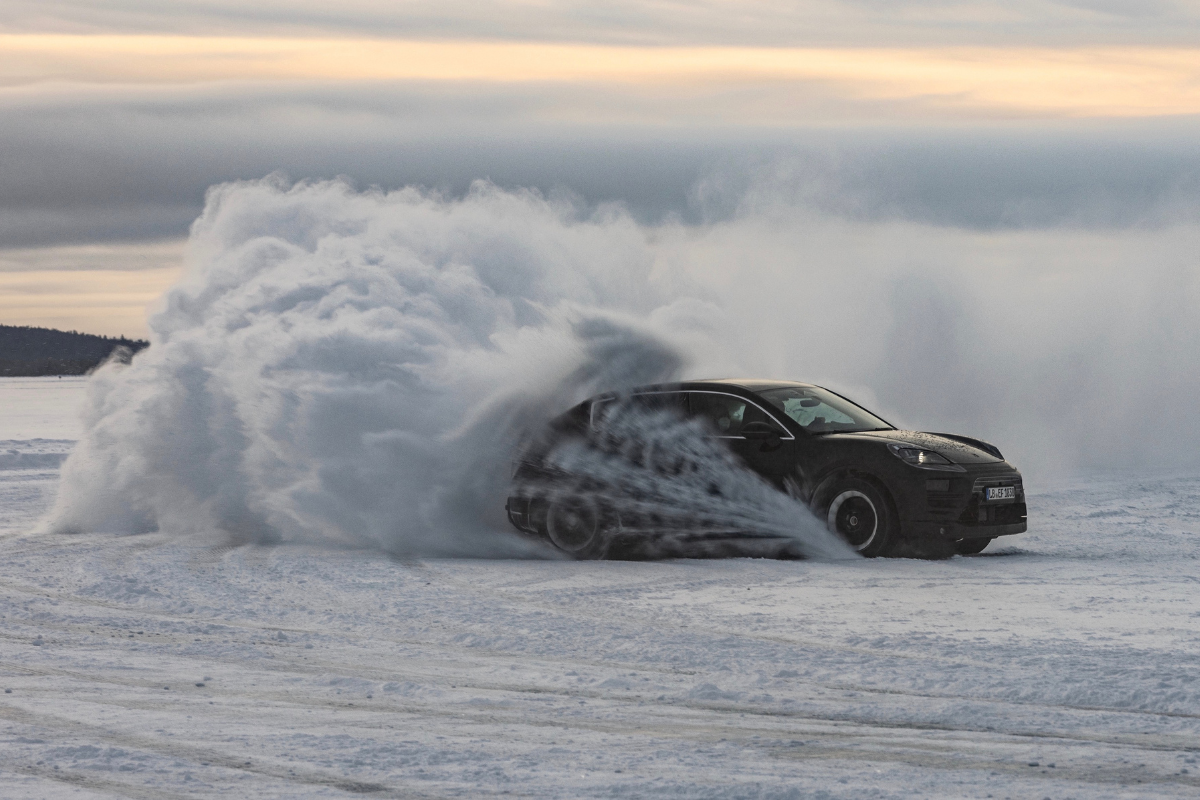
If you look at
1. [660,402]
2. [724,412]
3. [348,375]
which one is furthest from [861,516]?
[348,375]

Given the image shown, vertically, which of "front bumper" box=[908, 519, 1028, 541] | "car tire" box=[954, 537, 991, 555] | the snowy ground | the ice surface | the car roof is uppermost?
the ice surface

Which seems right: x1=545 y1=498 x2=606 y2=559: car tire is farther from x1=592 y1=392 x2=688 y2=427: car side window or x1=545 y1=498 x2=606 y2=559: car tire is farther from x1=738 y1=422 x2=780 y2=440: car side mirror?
x1=738 y1=422 x2=780 y2=440: car side mirror

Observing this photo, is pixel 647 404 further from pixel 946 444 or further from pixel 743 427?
pixel 946 444

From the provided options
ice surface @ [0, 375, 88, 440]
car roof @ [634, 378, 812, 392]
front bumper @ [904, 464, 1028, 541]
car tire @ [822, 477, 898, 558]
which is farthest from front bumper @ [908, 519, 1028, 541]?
ice surface @ [0, 375, 88, 440]

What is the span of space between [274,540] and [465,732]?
7673 mm

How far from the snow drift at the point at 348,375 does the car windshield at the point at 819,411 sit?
1.01 meters

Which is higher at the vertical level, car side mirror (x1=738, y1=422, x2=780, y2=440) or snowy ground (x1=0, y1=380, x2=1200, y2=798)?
car side mirror (x1=738, y1=422, x2=780, y2=440)

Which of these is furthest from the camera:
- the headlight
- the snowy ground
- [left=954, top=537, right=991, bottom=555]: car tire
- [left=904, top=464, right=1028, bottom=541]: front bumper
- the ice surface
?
the ice surface

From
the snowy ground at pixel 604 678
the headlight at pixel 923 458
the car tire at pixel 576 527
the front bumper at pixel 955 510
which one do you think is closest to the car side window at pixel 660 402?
the car tire at pixel 576 527

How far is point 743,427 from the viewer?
37.6 feet

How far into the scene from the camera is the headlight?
10.9 meters

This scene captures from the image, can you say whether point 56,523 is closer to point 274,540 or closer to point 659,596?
point 274,540

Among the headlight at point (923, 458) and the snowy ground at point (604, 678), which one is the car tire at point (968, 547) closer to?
the snowy ground at point (604, 678)

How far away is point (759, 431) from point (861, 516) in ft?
3.53
